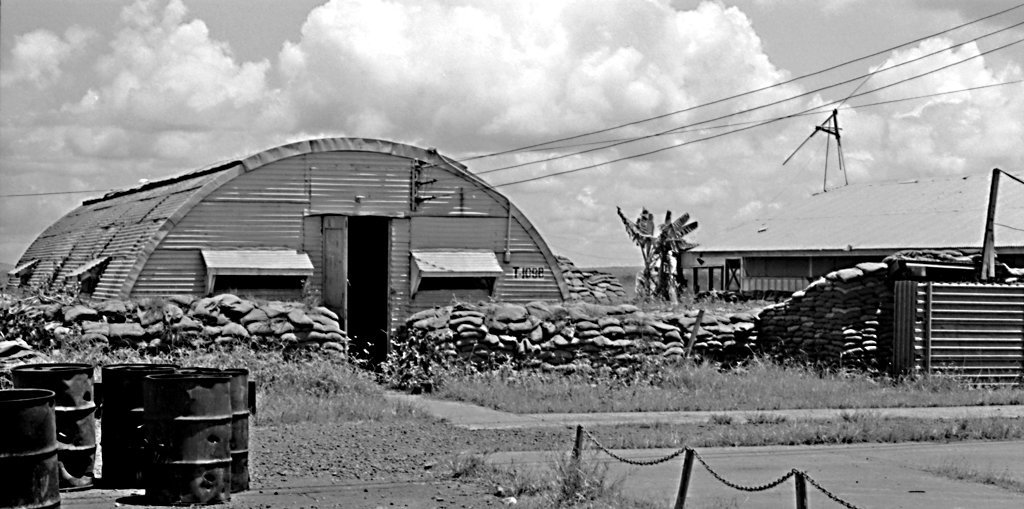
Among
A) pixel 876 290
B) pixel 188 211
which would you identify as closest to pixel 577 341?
pixel 876 290

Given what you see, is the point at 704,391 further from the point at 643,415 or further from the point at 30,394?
the point at 30,394

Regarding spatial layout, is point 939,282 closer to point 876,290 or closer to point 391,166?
point 876,290

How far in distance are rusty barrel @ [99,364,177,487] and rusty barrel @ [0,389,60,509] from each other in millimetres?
2414

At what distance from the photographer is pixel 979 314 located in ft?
70.5

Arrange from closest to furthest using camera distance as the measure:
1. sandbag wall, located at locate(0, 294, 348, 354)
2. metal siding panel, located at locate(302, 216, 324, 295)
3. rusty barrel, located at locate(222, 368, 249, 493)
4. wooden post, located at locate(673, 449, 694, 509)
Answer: wooden post, located at locate(673, 449, 694, 509) < rusty barrel, located at locate(222, 368, 249, 493) < sandbag wall, located at locate(0, 294, 348, 354) < metal siding panel, located at locate(302, 216, 324, 295)

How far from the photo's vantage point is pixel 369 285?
2739cm

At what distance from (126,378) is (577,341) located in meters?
11.4

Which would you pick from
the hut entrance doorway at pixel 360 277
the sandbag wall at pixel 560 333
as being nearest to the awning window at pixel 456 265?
the hut entrance doorway at pixel 360 277

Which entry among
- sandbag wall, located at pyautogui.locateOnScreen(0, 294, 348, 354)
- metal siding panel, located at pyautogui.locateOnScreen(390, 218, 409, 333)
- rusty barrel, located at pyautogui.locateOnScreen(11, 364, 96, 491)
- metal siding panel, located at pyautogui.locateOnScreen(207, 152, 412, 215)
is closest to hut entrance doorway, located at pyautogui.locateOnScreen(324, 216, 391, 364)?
metal siding panel, located at pyautogui.locateOnScreen(390, 218, 409, 333)

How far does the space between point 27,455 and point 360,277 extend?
19448 millimetres

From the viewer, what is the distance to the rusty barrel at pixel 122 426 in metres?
10.9

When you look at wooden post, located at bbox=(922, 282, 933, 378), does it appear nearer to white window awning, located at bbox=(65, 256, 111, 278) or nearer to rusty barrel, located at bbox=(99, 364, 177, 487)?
rusty barrel, located at bbox=(99, 364, 177, 487)

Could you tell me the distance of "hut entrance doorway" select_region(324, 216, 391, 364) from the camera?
81.0ft

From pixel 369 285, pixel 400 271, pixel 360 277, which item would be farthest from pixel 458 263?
pixel 360 277
